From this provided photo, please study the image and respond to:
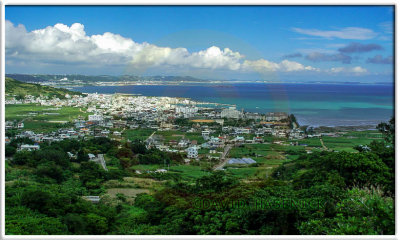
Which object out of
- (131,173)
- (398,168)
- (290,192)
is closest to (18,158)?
(131,173)

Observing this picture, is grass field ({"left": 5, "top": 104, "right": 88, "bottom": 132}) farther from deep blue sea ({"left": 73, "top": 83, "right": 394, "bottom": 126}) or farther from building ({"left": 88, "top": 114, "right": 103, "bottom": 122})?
deep blue sea ({"left": 73, "top": 83, "right": 394, "bottom": 126})

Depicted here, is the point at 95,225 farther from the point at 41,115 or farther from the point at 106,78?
the point at 41,115

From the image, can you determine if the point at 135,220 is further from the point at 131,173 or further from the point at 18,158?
the point at 18,158

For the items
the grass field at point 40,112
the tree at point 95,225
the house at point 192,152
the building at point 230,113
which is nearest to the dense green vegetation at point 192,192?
the tree at point 95,225

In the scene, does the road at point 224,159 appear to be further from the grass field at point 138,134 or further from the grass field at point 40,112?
the grass field at point 40,112

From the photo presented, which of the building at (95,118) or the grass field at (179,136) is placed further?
the building at (95,118)

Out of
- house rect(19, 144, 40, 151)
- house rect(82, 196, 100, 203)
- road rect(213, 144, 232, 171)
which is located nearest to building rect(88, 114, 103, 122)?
house rect(19, 144, 40, 151)
